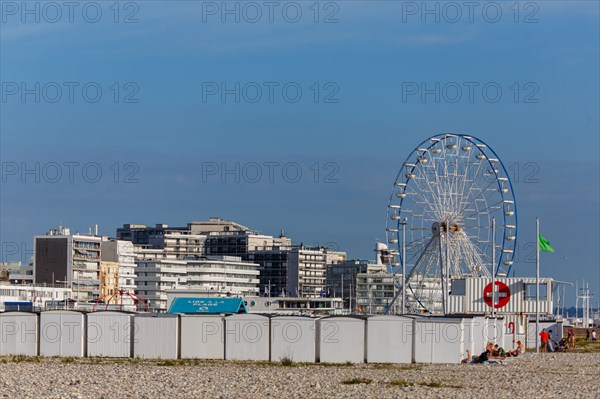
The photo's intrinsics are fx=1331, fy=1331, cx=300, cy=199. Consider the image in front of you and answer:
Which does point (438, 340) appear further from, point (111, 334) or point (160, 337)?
point (111, 334)

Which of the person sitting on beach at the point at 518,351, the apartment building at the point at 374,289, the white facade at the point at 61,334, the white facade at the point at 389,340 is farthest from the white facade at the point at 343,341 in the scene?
the apartment building at the point at 374,289

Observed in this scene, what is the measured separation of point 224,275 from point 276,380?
144136 millimetres

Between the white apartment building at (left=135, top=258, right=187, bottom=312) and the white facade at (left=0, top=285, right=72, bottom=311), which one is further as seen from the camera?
the white apartment building at (left=135, top=258, right=187, bottom=312)

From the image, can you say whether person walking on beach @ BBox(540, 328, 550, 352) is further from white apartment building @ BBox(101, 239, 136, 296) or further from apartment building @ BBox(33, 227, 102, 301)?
white apartment building @ BBox(101, 239, 136, 296)

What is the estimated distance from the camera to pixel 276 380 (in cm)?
3553

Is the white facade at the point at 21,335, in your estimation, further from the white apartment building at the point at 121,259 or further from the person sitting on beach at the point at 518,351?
the white apartment building at the point at 121,259

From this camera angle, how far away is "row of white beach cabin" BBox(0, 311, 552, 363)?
1766 inches

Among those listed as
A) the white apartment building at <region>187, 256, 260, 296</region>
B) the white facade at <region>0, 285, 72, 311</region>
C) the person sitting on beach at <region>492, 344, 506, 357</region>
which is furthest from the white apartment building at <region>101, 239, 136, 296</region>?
the person sitting on beach at <region>492, 344, 506, 357</region>

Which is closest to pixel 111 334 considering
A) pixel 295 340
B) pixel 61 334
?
pixel 61 334

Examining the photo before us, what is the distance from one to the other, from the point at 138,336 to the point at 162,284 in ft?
415

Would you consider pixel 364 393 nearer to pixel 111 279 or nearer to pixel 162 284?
pixel 111 279

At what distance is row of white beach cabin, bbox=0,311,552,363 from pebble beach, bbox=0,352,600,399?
1087 millimetres

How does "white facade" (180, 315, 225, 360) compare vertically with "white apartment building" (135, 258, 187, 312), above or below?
below

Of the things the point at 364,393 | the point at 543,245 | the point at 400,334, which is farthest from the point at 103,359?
the point at 543,245
